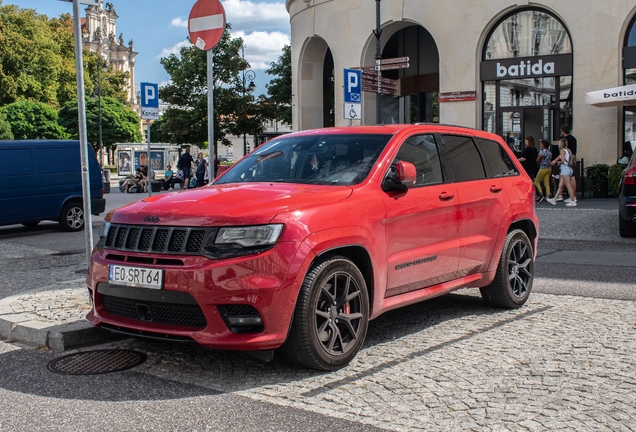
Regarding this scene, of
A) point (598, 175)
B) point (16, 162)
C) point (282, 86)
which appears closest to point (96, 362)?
point (16, 162)

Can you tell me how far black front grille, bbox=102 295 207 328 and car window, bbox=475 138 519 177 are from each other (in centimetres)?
332

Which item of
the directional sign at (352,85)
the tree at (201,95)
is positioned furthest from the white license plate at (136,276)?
the tree at (201,95)

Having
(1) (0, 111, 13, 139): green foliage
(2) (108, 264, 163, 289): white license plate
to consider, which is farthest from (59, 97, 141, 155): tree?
(2) (108, 264, 163, 289): white license plate

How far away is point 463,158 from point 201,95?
47.2 metres

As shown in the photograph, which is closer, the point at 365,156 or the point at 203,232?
the point at 203,232

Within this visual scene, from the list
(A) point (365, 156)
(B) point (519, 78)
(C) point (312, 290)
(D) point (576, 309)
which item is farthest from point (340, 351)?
(B) point (519, 78)

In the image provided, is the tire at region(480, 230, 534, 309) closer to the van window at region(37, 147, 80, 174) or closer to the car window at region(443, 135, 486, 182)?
the car window at region(443, 135, 486, 182)

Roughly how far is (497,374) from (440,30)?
23118mm

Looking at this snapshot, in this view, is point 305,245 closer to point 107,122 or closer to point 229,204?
point 229,204

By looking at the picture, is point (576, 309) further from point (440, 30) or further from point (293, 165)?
point (440, 30)

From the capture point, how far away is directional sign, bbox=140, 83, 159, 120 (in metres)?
16.4

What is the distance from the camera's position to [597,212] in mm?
17031

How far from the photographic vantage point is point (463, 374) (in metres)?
4.88

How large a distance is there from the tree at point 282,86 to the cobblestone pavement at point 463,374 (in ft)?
177
